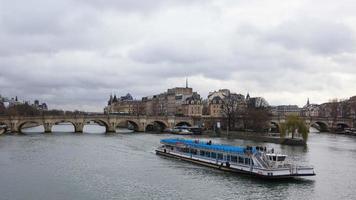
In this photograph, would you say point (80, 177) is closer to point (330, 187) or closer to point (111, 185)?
point (111, 185)

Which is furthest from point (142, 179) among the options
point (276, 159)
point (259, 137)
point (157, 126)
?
point (157, 126)

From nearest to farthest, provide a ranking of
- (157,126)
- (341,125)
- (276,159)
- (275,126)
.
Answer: (276,159) → (275,126) → (157,126) → (341,125)

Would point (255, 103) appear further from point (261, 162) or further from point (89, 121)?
point (261, 162)

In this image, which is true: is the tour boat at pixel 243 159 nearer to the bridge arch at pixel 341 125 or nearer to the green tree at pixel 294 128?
the green tree at pixel 294 128

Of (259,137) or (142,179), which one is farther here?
(259,137)

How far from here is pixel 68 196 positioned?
3847 cm

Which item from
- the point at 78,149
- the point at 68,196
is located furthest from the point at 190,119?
the point at 68,196

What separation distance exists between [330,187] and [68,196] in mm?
21751

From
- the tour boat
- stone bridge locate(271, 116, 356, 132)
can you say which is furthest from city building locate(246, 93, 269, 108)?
the tour boat

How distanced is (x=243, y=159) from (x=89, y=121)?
77832 millimetres

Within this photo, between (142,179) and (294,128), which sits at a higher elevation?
(294,128)

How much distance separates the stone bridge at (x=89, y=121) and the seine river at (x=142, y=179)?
49924 millimetres

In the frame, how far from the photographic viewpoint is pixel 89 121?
123688 mm

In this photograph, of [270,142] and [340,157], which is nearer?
[340,157]
